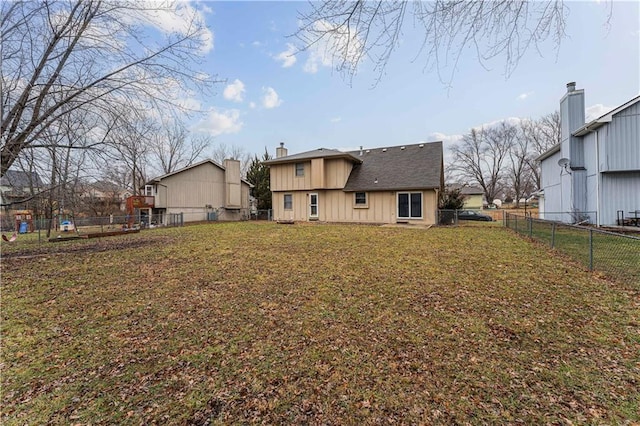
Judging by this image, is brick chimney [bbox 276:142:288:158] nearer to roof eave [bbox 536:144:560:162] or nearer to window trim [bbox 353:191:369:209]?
window trim [bbox 353:191:369:209]

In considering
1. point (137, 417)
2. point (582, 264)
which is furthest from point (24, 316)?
point (582, 264)

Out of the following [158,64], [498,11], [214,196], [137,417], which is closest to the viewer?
[137,417]

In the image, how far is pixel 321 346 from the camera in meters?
3.25

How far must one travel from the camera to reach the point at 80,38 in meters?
5.83

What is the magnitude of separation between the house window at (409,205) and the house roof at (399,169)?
2.03 feet

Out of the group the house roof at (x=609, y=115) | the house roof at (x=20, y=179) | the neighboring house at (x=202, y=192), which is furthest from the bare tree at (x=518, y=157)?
the house roof at (x=20, y=179)

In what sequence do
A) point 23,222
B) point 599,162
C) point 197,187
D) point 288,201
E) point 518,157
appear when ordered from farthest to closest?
point 518,157 → point 197,187 → point 288,201 → point 23,222 → point 599,162

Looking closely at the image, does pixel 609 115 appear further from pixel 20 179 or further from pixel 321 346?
pixel 20 179

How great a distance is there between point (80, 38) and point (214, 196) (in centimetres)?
2120

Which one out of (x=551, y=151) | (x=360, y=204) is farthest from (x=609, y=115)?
(x=360, y=204)

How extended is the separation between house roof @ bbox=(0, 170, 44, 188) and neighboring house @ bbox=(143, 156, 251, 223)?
698 inches

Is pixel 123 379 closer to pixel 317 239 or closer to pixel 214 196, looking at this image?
pixel 317 239

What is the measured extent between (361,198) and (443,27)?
48.1 feet

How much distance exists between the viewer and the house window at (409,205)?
52.1 ft
